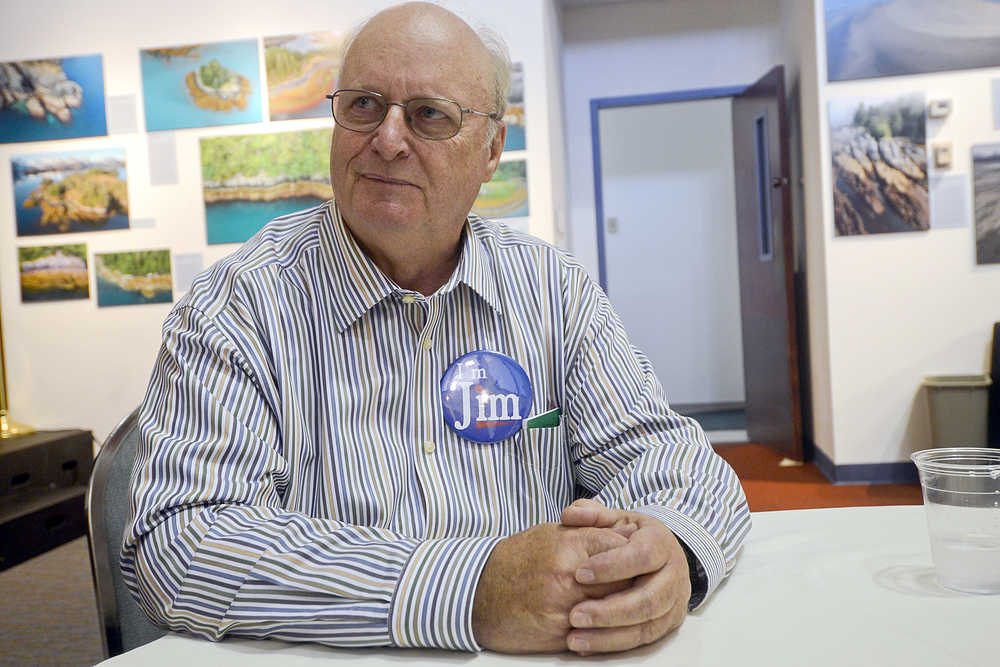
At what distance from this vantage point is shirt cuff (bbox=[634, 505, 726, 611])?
89 centimetres

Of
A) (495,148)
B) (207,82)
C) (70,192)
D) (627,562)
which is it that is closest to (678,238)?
(207,82)

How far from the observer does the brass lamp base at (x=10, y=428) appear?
444 centimetres

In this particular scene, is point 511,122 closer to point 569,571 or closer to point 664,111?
point 664,111

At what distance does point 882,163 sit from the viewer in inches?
167

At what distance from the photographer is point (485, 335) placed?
1.27 metres

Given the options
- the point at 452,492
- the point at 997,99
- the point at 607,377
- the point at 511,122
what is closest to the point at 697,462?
the point at 607,377

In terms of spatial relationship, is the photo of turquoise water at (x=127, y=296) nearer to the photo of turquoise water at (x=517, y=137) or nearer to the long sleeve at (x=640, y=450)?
the photo of turquoise water at (x=517, y=137)

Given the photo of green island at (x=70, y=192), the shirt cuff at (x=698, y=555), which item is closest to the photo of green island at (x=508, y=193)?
the photo of green island at (x=70, y=192)

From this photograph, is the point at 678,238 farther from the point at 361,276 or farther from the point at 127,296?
the point at 361,276

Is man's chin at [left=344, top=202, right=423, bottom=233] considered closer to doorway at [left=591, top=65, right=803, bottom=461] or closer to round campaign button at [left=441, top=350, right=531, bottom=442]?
round campaign button at [left=441, top=350, right=531, bottom=442]

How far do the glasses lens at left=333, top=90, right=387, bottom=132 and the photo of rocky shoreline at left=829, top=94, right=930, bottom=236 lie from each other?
357 cm

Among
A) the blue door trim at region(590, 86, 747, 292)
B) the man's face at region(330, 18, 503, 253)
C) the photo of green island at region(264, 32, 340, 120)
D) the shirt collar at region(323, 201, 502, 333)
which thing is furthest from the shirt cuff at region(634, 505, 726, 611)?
the blue door trim at region(590, 86, 747, 292)

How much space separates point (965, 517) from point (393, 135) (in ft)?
2.83

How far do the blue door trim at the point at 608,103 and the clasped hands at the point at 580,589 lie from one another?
510cm
